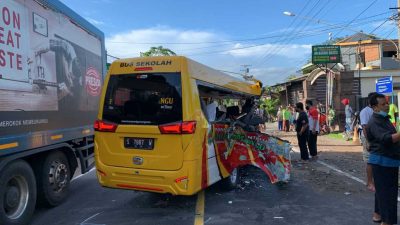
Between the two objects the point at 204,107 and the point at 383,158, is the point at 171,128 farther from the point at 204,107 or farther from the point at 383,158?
the point at 383,158

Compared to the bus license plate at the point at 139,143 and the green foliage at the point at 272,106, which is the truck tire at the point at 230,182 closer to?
the bus license plate at the point at 139,143

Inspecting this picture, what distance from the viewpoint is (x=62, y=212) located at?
6570 mm

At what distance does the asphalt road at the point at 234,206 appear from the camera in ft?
19.9

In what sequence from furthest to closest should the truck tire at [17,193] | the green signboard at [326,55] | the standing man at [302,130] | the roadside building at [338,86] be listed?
the green signboard at [326,55]
the roadside building at [338,86]
the standing man at [302,130]
the truck tire at [17,193]

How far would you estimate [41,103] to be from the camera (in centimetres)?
610

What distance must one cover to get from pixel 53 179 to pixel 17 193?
1.06 meters

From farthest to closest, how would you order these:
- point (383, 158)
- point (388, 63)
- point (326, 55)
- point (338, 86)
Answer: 1. point (388, 63)
2. point (326, 55)
3. point (338, 86)
4. point (383, 158)

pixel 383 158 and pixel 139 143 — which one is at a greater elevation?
pixel 139 143

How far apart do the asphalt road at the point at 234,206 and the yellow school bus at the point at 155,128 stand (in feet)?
1.61

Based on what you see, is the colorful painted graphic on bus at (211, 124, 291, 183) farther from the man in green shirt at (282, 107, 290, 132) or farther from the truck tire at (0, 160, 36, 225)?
the man in green shirt at (282, 107, 290, 132)

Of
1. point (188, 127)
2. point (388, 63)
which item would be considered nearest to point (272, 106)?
point (388, 63)

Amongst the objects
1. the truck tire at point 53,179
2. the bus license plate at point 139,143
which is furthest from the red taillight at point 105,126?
the truck tire at point 53,179

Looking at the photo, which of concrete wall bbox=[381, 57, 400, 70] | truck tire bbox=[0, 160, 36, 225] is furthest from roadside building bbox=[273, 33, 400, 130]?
truck tire bbox=[0, 160, 36, 225]

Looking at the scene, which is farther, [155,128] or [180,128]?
[155,128]
